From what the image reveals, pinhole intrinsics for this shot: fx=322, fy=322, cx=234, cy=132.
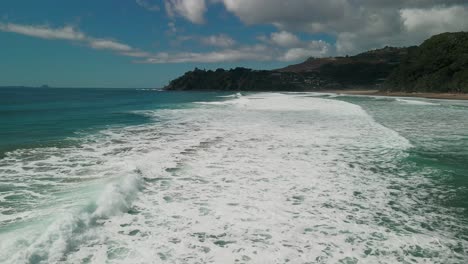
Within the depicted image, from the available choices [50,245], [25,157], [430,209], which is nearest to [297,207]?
[430,209]

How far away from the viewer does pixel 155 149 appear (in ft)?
45.6

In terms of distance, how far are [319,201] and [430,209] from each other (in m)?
2.41

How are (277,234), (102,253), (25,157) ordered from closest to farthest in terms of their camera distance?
(102,253) < (277,234) < (25,157)

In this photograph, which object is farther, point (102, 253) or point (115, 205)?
point (115, 205)

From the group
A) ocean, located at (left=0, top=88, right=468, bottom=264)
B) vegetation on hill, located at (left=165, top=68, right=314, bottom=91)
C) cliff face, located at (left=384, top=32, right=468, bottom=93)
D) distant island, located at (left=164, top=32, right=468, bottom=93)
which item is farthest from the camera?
vegetation on hill, located at (left=165, top=68, right=314, bottom=91)

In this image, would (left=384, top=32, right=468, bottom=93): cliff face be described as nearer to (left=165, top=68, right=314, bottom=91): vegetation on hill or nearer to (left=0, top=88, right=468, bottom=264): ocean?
(left=0, top=88, right=468, bottom=264): ocean

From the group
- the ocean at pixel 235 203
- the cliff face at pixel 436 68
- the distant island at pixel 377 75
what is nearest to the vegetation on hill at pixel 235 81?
the distant island at pixel 377 75

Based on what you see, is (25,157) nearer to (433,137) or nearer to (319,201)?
(319,201)

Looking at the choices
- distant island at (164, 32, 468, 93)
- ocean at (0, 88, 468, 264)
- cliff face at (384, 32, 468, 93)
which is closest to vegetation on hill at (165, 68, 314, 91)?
distant island at (164, 32, 468, 93)

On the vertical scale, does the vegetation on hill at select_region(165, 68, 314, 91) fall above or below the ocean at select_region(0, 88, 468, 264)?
above

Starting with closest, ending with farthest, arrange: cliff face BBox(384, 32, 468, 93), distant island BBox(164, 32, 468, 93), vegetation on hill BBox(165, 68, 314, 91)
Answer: cliff face BBox(384, 32, 468, 93)
distant island BBox(164, 32, 468, 93)
vegetation on hill BBox(165, 68, 314, 91)

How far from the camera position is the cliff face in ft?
229

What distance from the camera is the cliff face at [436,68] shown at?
6981 cm

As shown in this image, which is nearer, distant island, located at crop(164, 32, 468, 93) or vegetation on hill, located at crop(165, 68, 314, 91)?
distant island, located at crop(164, 32, 468, 93)
